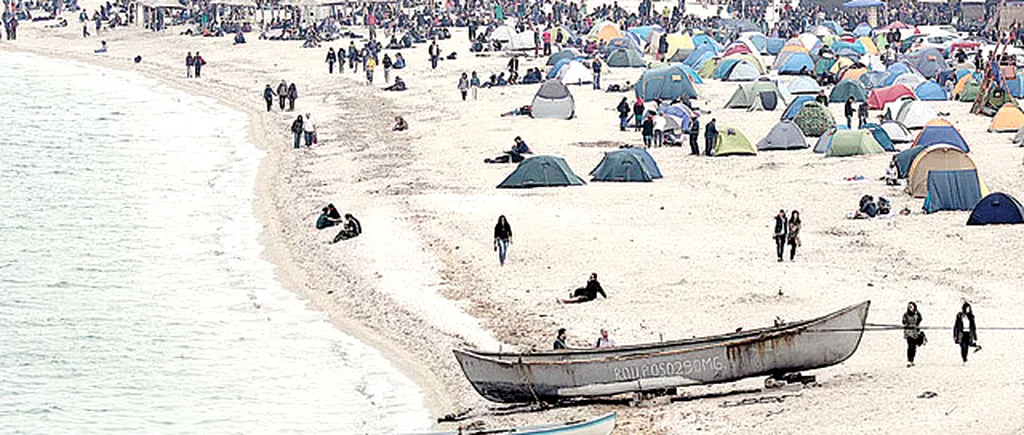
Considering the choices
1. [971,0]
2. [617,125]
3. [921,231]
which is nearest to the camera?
[921,231]

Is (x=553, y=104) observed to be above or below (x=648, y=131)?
above

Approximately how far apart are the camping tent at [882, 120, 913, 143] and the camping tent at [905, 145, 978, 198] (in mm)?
7652

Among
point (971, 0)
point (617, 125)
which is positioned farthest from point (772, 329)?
point (971, 0)

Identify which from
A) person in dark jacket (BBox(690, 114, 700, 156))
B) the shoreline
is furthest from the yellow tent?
person in dark jacket (BBox(690, 114, 700, 156))

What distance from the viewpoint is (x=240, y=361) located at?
2792 centimetres

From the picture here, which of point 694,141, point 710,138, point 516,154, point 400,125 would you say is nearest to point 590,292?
point 516,154

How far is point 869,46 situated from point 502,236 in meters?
41.2

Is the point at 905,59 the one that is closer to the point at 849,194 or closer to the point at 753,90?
the point at 753,90

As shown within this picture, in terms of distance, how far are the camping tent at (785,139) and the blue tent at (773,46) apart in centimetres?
2639

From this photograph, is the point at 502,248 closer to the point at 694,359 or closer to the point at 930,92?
the point at 694,359

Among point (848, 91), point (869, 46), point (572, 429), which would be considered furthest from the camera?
point (869, 46)

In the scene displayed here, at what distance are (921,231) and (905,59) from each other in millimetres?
31698

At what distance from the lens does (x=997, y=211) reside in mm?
32656

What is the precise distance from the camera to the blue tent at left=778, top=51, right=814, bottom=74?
64.2 metres
